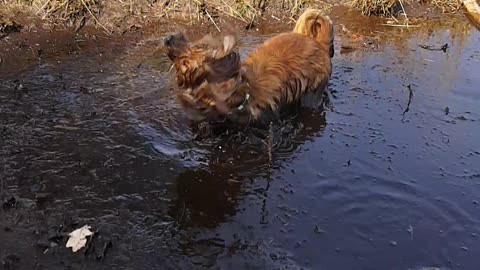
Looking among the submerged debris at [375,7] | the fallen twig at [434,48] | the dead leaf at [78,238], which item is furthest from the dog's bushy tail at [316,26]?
the dead leaf at [78,238]

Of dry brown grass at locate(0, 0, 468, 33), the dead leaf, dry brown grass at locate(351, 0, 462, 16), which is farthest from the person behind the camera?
dry brown grass at locate(351, 0, 462, 16)

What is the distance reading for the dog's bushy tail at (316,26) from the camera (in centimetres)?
642

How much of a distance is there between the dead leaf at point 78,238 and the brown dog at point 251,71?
1.34 m

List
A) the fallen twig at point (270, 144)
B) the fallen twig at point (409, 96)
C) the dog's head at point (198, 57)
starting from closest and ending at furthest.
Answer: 1. the dog's head at point (198, 57)
2. the fallen twig at point (270, 144)
3. the fallen twig at point (409, 96)

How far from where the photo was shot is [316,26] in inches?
255

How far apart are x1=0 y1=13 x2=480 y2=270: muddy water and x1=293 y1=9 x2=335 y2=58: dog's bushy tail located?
0.61 meters

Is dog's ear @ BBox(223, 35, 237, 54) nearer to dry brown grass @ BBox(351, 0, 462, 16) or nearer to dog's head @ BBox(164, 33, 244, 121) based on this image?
dog's head @ BBox(164, 33, 244, 121)

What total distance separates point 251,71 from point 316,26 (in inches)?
47.4

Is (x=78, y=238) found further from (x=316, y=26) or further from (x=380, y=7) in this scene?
(x=380, y=7)

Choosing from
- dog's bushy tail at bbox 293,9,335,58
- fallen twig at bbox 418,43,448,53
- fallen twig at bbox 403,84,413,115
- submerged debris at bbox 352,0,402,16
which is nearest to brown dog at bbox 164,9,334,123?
dog's bushy tail at bbox 293,9,335,58

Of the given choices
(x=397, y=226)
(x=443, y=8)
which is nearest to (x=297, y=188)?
(x=397, y=226)

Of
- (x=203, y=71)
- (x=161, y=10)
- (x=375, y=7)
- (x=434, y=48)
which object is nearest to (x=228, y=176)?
(x=203, y=71)

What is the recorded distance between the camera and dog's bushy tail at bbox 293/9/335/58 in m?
6.42

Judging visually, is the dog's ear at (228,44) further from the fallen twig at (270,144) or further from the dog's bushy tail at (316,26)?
the dog's bushy tail at (316,26)
